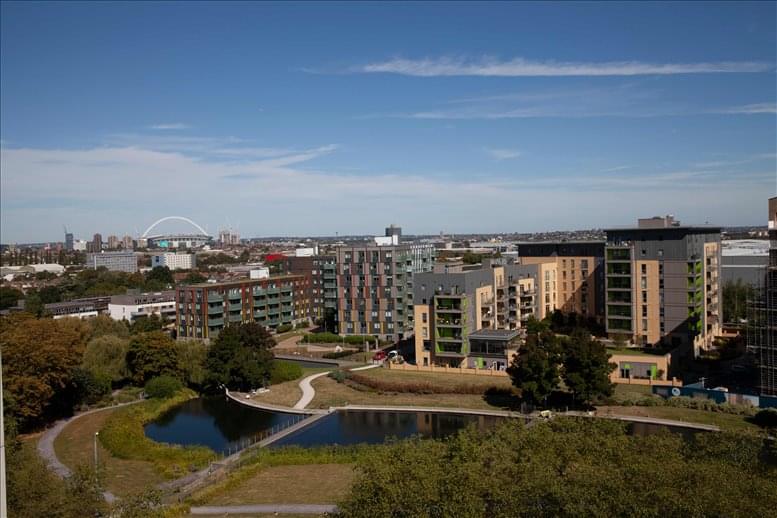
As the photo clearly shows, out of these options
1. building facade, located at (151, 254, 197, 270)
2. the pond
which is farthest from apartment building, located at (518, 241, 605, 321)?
building facade, located at (151, 254, 197, 270)

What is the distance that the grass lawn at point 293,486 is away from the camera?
20.4 m

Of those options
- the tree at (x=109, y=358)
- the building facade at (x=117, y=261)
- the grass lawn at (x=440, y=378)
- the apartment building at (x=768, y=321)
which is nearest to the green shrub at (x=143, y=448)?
the tree at (x=109, y=358)

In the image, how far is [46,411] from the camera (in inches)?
1244

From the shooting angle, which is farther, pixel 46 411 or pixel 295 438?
pixel 46 411

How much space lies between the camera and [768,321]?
2705cm

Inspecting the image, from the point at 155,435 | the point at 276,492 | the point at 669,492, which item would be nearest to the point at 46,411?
the point at 155,435

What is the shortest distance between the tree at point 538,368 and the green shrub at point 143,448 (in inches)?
547

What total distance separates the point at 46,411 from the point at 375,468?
78.4 ft

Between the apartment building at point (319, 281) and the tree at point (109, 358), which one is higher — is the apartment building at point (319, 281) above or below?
above

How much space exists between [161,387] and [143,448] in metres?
8.81

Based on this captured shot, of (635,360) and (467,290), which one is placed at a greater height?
(467,290)

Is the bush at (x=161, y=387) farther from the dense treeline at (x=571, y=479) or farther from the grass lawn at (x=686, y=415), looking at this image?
the dense treeline at (x=571, y=479)

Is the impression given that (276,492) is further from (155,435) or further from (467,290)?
(467,290)

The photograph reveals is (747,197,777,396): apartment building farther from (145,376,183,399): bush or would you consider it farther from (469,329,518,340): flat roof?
(145,376,183,399): bush
